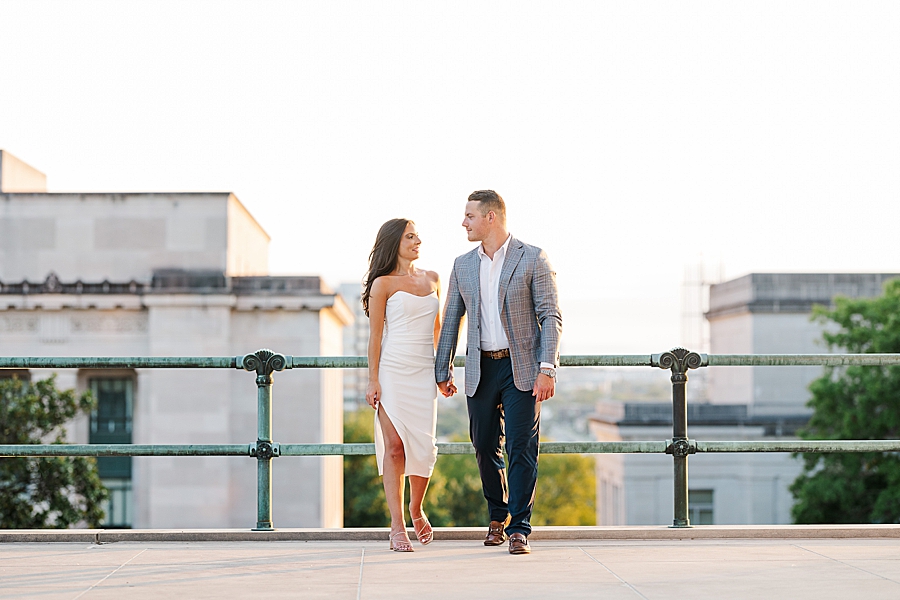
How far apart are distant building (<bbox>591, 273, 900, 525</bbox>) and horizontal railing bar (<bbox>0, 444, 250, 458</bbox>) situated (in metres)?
35.9

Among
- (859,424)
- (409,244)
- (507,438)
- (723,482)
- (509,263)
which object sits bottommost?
(723,482)

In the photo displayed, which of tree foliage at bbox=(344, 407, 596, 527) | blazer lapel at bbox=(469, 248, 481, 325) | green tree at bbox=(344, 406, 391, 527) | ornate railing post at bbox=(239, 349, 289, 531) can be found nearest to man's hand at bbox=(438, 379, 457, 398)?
blazer lapel at bbox=(469, 248, 481, 325)

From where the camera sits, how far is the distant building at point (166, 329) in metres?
30.5

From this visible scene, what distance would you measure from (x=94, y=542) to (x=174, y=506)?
83.0 ft

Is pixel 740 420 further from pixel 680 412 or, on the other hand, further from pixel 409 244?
pixel 409 244

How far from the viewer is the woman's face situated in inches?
239

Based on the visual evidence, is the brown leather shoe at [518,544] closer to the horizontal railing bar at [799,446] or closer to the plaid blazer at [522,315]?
the plaid blazer at [522,315]

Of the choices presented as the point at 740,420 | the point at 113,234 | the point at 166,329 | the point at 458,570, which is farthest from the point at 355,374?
the point at 458,570

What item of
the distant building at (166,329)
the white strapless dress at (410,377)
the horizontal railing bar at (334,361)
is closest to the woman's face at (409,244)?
the white strapless dress at (410,377)

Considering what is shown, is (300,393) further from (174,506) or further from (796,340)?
(796,340)

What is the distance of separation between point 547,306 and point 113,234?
28.3m

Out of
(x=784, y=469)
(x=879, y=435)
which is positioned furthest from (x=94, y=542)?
(x=784, y=469)

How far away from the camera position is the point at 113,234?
31859 millimetres

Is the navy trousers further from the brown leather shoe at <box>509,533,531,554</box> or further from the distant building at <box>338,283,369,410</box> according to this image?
the distant building at <box>338,283,369,410</box>
